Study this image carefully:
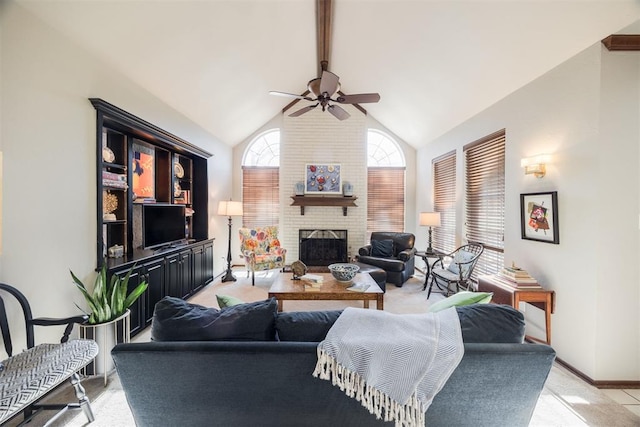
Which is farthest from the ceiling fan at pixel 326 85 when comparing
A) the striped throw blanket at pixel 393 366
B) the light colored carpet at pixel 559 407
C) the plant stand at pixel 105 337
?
the light colored carpet at pixel 559 407

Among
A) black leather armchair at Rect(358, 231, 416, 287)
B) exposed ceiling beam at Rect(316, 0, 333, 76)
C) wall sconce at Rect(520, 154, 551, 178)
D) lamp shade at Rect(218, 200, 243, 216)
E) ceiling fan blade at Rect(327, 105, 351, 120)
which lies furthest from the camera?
lamp shade at Rect(218, 200, 243, 216)

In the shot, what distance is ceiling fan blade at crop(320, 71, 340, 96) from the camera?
113 inches

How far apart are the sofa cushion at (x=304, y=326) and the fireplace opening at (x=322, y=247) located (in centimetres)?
451

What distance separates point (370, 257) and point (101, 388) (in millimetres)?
3905

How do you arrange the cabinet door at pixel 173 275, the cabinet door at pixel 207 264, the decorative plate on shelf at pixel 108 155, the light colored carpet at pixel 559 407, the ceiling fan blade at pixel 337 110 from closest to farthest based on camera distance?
the light colored carpet at pixel 559 407 → the decorative plate on shelf at pixel 108 155 → the cabinet door at pixel 173 275 → the ceiling fan blade at pixel 337 110 → the cabinet door at pixel 207 264

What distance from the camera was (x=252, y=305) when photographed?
1361 millimetres

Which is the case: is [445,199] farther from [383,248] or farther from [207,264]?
[207,264]

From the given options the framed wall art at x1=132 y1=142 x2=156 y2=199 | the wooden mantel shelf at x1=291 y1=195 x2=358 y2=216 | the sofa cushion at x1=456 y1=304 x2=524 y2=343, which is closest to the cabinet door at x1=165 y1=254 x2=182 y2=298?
the framed wall art at x1=132 y1=142 x2=156 y2=199

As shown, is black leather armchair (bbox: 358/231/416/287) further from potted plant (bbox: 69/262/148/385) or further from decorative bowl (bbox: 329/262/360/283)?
potted plant (bbox: 69/262/148/385)

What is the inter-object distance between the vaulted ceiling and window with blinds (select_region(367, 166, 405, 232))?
1756 mm

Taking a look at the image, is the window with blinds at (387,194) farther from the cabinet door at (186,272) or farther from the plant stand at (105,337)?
the plant stand at (105,337)

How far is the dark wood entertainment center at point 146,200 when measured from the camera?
265cm

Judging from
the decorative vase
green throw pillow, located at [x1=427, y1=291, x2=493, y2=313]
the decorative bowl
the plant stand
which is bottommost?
the plant stand

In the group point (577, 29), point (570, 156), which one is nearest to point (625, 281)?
point (570, 156)
